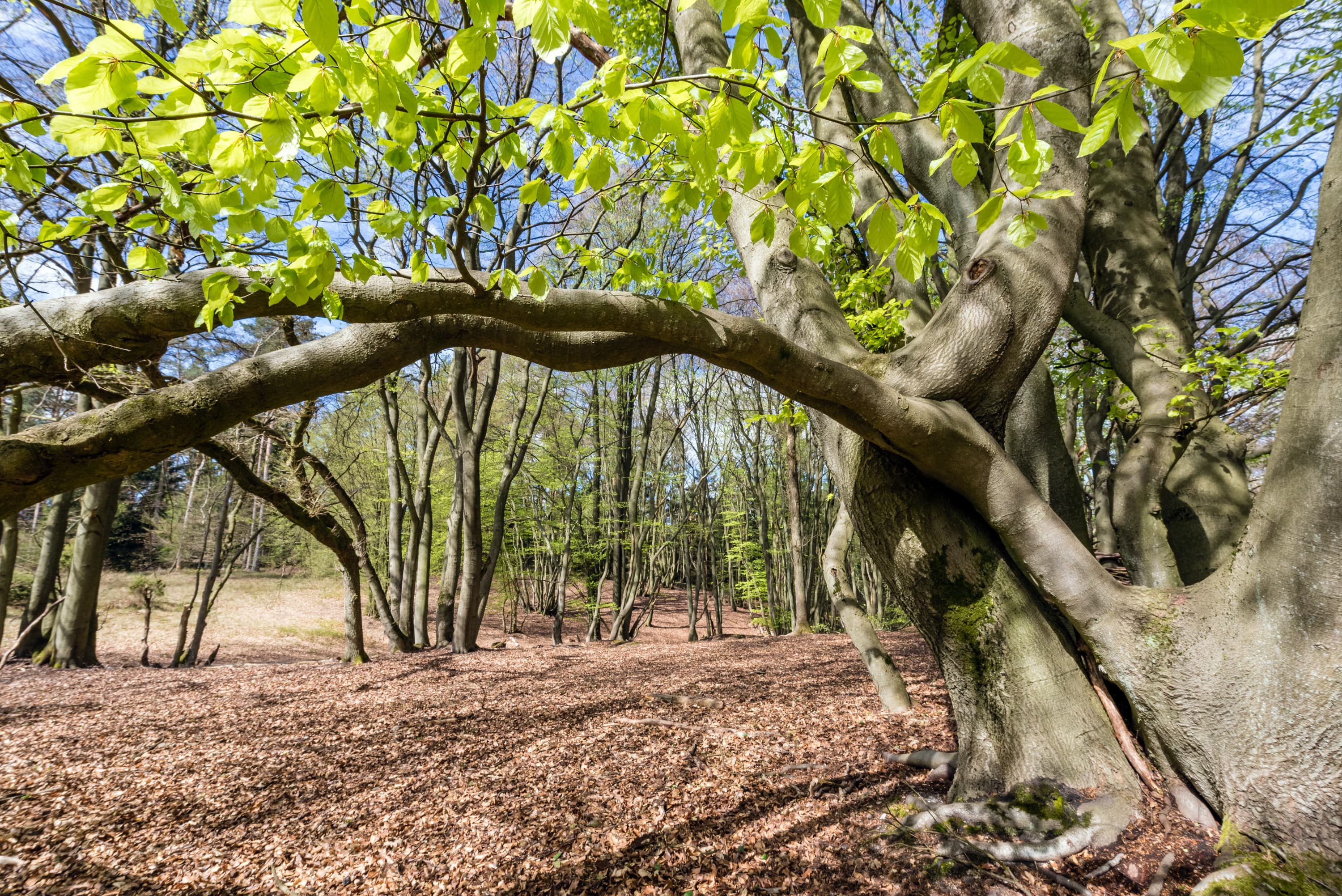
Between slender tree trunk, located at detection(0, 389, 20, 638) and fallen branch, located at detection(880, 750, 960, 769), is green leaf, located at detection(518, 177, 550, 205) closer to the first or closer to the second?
fallen branch, located at detection(880, 750, 960, 769)

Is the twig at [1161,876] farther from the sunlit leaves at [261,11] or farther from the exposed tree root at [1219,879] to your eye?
the sunlit leaves at [261,11]

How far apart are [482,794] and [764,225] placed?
10.4 feet

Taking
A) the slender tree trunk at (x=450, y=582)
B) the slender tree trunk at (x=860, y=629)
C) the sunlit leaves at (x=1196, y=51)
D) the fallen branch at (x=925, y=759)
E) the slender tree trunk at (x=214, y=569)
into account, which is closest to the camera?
the sunlit leaves at (x=1196, y=51)

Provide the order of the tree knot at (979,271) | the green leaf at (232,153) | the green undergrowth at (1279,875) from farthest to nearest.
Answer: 1. the tree knot at (979,271)
2. the green undergrowth at (1279,875)
3. the green leaf at (232,153)

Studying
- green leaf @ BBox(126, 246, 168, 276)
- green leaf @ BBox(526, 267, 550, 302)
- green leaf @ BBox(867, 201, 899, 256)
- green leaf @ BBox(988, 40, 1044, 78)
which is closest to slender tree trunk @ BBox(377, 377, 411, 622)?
green leaf @ BBox(126, 246, 168, 276)

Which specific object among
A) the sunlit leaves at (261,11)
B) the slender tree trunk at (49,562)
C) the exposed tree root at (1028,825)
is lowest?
the exposed tree root at (1028,825)

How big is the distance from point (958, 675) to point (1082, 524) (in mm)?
1639

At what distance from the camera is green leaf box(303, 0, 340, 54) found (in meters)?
1.15

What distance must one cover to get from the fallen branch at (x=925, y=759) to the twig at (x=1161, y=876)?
3.00 ft

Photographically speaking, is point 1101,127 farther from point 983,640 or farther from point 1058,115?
point 983,640

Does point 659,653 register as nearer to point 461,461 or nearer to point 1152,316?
point 461,461

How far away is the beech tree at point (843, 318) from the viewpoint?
4.50ft

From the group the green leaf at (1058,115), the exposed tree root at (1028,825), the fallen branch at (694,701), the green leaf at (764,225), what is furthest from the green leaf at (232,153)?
the fallen branch at (694,701)

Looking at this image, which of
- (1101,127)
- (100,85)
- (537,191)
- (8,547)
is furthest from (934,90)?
(8,547)
